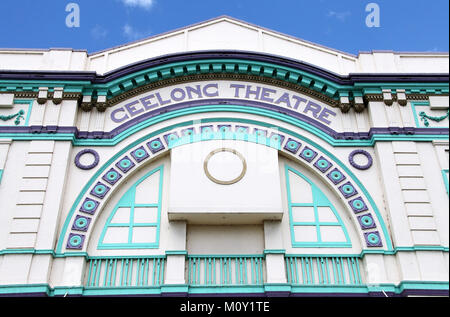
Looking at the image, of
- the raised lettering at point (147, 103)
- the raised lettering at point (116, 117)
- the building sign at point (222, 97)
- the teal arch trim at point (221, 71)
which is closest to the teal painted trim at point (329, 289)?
the building sign at point (222, 97)

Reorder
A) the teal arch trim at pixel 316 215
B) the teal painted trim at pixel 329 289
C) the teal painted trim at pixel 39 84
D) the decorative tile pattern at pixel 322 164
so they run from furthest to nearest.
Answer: the teal painted trim at pixel 39 84 → the decorative tile pattern at pixel 322 164 → the teal arch trim at pixel 316 215 → the teal painted trim at pixel 329 289

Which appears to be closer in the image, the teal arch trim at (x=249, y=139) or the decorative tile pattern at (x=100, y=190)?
the teal arch trim at (x=249, y=139)

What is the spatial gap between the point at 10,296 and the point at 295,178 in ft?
22.3

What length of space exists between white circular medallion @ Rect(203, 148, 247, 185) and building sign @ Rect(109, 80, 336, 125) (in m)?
1.76

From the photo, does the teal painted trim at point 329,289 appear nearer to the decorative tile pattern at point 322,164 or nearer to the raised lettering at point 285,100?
the decorative tile pattern at point 322,164

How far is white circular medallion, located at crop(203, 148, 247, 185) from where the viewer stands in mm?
11766

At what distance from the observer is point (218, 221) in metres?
11.6

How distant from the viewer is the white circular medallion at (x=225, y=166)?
11.8m

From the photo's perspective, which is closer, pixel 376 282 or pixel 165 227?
pixel 376 282

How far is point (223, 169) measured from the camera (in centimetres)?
1191

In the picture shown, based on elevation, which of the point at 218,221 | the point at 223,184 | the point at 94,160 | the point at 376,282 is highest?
the point at 94,160

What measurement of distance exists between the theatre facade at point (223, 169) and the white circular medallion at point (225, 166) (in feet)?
0.11
